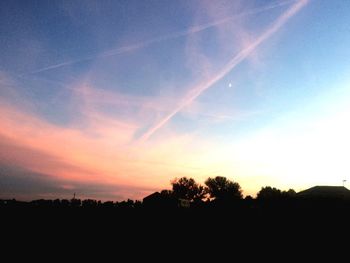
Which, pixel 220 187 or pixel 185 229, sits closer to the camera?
pixel 185 229

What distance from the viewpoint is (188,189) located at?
96875mm

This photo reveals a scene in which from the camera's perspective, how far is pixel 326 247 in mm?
9648

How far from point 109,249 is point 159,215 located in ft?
8.36

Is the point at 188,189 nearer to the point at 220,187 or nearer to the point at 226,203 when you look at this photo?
the point at 220,187

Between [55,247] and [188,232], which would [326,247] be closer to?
[188,232]

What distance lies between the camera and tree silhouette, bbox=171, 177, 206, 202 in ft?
314

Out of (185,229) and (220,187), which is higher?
(220,187)

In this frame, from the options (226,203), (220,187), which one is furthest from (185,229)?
(220,187)

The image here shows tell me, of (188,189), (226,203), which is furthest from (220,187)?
(226,203)

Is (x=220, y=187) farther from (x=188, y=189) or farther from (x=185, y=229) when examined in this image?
(x=185, y=229)

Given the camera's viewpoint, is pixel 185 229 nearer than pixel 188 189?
Yes

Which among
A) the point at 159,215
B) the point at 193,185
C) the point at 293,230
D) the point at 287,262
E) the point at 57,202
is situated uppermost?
the point at 193,185

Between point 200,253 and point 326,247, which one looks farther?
point 200,253

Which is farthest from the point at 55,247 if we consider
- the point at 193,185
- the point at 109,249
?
the point at 193,185
